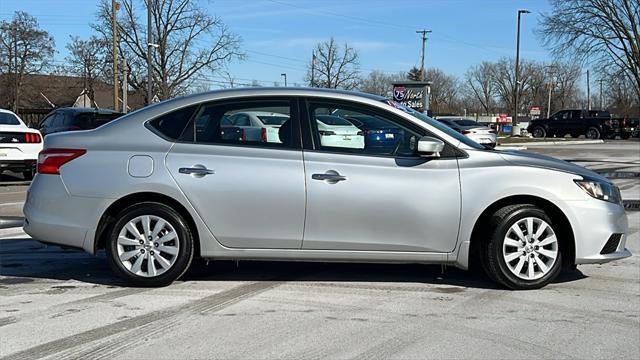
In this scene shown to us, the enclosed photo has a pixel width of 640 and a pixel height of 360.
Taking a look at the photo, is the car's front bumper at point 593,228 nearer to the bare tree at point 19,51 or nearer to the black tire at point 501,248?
the black tire at point 501,248

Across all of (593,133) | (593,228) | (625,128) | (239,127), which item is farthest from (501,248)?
(625,128)

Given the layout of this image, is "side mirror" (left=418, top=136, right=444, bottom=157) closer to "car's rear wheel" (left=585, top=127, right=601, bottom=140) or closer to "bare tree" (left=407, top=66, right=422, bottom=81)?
"car's rear wheel" (left=585, top=127, right=601, bottom=140)

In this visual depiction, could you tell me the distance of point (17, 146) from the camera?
42.8 feet

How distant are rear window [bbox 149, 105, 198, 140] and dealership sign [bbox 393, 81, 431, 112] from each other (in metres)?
21.2

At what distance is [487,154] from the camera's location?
5.32 m

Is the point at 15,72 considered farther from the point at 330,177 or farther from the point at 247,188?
the point at 330,177

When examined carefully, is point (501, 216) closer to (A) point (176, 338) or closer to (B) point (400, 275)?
(B) point (400, 275)

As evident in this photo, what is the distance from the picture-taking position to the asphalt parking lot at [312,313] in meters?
4.08

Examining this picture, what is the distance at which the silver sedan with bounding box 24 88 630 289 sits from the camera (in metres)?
5.20

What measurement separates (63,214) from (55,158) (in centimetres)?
49

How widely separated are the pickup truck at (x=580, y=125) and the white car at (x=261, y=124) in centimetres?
4317

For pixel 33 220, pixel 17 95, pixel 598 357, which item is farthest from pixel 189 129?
pixel 17 95

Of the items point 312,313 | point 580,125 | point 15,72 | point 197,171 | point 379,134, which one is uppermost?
point 15,72

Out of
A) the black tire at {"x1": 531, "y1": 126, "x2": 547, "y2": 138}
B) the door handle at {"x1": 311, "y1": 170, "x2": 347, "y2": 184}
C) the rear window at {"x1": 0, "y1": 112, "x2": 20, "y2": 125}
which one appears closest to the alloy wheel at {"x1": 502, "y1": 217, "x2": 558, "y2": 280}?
the door handle at {"x1": 311, "y1": 170, "x2": 347, "y2": 184}
